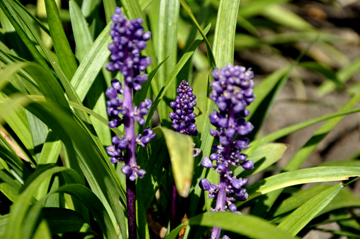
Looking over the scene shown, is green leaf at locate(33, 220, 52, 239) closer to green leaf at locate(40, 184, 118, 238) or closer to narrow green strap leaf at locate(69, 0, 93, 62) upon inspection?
green leaf at locate(40, 184, 118, 238)

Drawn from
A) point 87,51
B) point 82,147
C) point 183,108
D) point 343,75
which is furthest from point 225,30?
point 343,75

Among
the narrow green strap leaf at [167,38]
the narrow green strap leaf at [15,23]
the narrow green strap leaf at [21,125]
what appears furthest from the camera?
the narrow green strap leaf at [167,38]

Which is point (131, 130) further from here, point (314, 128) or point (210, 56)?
point (314, 128)

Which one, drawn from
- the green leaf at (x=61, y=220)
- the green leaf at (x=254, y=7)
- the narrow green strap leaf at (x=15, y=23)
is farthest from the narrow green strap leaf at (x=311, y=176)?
the green leaf at (x=254, y=7)

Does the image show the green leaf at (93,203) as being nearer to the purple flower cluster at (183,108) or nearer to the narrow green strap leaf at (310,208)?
the purple flower cluster at (183,108)

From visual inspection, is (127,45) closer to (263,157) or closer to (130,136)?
(130,136)

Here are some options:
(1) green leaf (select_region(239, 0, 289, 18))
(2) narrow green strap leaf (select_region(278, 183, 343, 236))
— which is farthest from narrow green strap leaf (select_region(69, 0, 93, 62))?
(1) green leaf (select_region(239, 0, 289, 18))

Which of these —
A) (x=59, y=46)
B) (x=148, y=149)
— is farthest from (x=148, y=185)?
(x=59, y=46)
